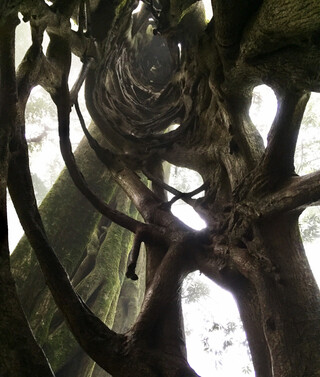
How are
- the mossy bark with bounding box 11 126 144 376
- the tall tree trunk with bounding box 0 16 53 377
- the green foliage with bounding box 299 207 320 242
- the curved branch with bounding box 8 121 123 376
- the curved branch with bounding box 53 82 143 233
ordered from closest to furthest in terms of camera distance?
the tall tree trunk with bounding box 0 16 53 377
the curved branch with bounding box 8 121 123 376
the curved branch with bounding box 53 82 143 233
the mossy bark with bounding box 11 126 144 376
the green foliage with bounding box 299 207 320 242

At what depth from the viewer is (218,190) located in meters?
2.88

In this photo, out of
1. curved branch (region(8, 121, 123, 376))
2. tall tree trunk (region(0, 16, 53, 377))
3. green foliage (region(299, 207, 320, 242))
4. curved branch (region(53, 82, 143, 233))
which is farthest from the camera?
green foliage (region(299, 207, 320, 242))

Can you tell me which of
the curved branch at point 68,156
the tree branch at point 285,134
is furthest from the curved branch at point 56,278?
the tree branch at point 285,134

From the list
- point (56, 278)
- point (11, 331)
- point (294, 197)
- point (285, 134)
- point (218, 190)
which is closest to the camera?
point (11, 331)

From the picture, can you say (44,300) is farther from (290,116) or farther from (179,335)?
(290,116)

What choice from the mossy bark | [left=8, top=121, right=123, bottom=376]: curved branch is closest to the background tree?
[left=8, top=121, right=123, bottom=376]: curved branch

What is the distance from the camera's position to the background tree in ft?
5.77

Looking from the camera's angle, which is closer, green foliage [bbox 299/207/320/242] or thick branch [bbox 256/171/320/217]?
thick branch [bbox 256/171/320/217]

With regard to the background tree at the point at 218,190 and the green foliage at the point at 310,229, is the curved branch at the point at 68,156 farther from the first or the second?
the green foliage at the point at 310,229

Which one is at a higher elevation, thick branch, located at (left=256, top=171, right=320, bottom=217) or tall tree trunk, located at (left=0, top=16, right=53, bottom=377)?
thick branch, located at (left=256, top=171, right=320, bottom=217)

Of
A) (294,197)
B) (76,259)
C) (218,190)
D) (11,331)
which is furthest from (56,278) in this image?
(76,259)

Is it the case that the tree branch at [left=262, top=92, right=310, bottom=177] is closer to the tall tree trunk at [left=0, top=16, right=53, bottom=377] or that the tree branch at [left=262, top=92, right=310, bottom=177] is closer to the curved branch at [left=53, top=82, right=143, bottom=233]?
the curved branch at [left=53, top=82, right=143, bottom=233]

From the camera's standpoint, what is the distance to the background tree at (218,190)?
5.77ft

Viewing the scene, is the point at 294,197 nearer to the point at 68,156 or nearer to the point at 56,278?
the point at 56,278
